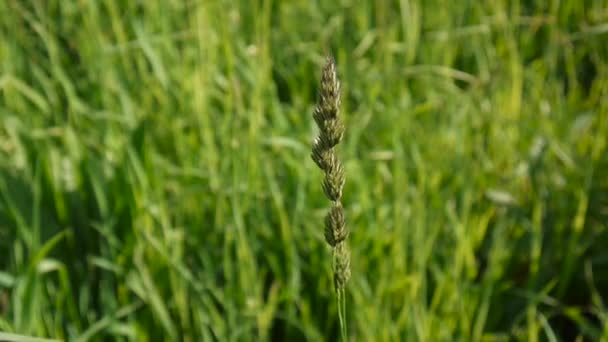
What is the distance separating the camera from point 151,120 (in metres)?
2.38

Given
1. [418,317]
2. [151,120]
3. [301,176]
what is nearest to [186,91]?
[151,120]

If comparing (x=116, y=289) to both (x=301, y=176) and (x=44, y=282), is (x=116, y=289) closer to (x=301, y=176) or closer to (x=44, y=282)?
(x=44, y=282)

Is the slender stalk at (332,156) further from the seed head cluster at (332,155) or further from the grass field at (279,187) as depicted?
the grass field at (279,187)

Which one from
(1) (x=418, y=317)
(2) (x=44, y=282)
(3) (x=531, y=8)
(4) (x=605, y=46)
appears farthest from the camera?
(3) (x=531, y=8)

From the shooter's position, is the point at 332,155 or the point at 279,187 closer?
the point at 332,155

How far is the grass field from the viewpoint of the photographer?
6.29ft

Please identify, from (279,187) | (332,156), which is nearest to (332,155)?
(332,156)

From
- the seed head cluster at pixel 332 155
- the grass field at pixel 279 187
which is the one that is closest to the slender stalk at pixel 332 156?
the seed head cluster at pixel 332 155

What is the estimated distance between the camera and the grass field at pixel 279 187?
1.92 meters

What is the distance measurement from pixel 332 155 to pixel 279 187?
47.9 inches

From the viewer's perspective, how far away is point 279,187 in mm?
2172

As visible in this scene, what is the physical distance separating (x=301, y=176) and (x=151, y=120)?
51 centimetres

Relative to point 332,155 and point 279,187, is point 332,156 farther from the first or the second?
point 279,187

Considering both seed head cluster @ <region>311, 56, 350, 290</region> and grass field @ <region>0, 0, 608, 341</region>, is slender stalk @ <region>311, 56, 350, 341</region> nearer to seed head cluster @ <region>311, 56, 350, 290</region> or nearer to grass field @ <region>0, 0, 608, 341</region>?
seed head cluster @ <region>311, 56, 350, 290</region>
